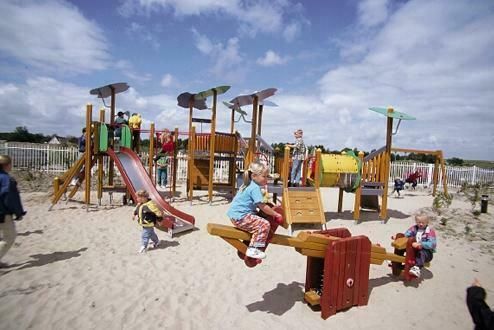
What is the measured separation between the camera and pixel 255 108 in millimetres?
10648

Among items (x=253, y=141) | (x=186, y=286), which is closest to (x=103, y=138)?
(x=253, y=141)

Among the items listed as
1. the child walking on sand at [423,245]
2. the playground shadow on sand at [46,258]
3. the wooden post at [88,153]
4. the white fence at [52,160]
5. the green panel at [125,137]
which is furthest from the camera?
the white fence at [52,160]

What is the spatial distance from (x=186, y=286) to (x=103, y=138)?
22.9 ft

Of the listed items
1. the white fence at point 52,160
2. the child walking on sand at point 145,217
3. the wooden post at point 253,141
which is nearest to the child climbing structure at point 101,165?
the child walking on sand at point 145,217

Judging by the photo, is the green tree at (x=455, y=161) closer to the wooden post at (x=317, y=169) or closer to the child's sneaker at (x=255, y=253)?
the wooden post at (x=317, y=169)

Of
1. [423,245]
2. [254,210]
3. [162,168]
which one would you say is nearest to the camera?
[254,210]

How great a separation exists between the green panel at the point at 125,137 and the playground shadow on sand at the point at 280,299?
754 cm

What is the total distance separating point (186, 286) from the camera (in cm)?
466

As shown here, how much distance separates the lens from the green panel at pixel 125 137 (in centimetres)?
1048

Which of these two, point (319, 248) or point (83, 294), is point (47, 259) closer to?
point (83, 294)

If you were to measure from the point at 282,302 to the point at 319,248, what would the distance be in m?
1.02

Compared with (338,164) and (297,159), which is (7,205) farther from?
(338,164)

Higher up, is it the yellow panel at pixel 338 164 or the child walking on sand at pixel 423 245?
the yellow panel at pixel 338 164

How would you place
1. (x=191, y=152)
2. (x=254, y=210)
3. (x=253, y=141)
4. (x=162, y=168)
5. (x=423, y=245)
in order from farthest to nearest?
(x=162, y=168)
(x=191, y=152)
(x=253, y=141)
(x=423, y=245)
(x=254, y=210)
